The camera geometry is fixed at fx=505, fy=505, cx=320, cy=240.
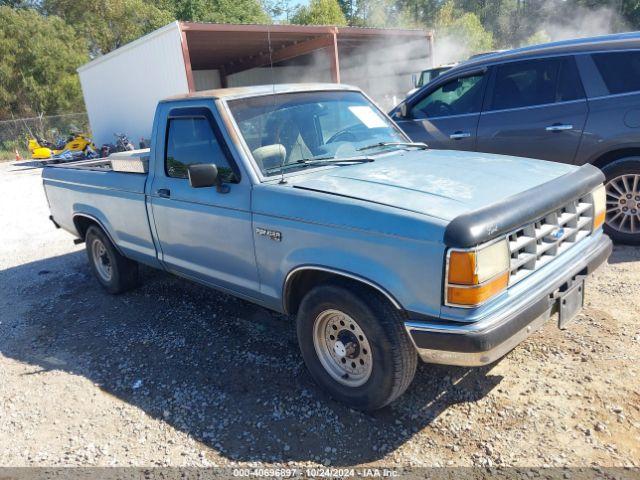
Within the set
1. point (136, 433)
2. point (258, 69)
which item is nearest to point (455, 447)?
point (136, 433)

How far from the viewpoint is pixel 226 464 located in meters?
2.74

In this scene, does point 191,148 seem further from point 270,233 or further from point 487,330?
point 487,330

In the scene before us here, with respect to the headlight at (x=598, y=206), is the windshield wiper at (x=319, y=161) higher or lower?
higher

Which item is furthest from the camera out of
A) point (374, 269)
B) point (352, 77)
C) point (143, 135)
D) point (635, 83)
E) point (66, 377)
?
point (352, 77)

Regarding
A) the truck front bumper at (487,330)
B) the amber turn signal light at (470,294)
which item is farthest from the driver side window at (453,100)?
the amber turn signal light at (470,294)

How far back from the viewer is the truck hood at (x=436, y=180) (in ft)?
8.71

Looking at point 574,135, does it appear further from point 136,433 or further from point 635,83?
point 136,433

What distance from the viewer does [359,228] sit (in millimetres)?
2652

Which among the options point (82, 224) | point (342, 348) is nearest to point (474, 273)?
point (342, 348)

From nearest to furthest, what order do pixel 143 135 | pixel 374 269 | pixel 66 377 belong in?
pixel 374 269 < pixel 66 377 < pixel 143 135

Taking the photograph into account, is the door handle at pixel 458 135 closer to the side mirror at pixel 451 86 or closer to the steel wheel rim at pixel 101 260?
the side mirror at pixel 451 86

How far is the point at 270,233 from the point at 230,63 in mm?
23068

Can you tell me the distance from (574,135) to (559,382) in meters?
3.07

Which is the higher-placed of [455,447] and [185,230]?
[185,230]
